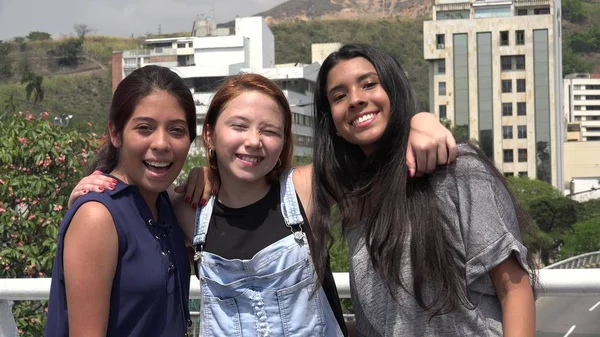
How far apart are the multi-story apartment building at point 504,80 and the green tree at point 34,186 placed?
61523 millimetres

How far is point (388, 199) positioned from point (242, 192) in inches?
17.3

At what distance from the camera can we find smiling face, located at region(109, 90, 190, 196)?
2.41m

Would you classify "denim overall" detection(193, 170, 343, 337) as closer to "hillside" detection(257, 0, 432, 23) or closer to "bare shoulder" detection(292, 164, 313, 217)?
"bare shoulder" detection(292, 164, 313, 217)

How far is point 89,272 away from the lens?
222cm

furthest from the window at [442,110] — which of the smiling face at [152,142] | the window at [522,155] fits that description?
the smiling face at [152,142]

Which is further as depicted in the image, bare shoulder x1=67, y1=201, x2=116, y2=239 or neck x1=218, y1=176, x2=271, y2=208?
neck x1=218, y1=176, x2=271, y2=208

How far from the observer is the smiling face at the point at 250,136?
249 centimetres

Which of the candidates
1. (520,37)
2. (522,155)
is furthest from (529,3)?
(522,155)

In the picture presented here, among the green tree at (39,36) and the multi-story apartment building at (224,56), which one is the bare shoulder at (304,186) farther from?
the green tree at (39,36)

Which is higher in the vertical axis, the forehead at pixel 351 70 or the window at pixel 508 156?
the forehead at pixel 351 70

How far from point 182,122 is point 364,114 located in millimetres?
497

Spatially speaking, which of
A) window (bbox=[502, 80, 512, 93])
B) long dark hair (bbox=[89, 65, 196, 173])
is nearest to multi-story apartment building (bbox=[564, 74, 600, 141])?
window (bbox=[502, 80, 512, 93])

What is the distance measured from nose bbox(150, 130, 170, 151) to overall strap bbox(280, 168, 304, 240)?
0.36 m

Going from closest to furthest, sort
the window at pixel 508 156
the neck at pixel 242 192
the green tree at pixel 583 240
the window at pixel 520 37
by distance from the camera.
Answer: the neck at pixel 242 192, the green tree at pixel 583 240, the window at pixel 520 37, the window at pixel 508 156
